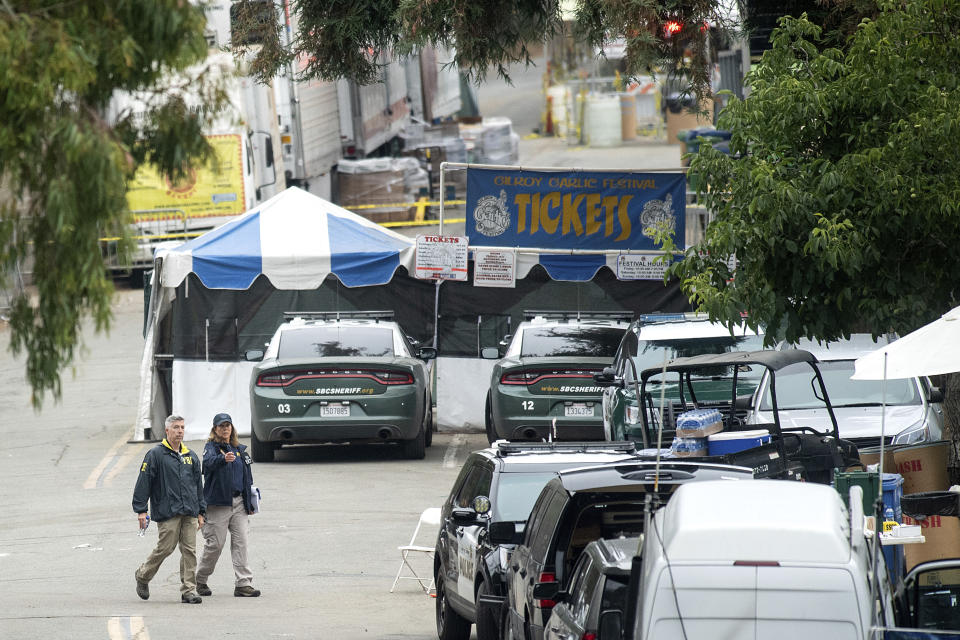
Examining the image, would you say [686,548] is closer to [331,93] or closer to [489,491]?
[489,491]

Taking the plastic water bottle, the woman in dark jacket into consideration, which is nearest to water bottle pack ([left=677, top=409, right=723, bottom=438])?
the plastic water bottle

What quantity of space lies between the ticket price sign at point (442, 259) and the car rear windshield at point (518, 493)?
9318 millimetres

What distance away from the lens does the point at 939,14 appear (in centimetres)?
950

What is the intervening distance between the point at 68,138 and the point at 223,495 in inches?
280

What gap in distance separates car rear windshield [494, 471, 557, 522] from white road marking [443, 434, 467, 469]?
7.68 metres

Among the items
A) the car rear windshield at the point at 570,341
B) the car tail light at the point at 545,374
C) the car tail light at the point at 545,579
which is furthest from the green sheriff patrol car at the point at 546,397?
the car tail light at the point at 545,579

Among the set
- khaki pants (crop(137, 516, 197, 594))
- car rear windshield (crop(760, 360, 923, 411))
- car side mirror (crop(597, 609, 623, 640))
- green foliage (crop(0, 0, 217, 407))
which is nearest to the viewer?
green foliage (crop(0, 0, 217, 407))

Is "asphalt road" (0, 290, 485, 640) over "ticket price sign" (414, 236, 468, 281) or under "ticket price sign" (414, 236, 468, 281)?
under

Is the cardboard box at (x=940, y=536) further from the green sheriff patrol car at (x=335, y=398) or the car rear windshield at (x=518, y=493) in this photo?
the green sheriff patrol car at (x=335, y=398)

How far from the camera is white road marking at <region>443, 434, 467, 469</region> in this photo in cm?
1723

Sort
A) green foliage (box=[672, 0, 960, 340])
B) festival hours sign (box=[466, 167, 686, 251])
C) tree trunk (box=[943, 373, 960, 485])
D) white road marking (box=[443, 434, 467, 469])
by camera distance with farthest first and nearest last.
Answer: festival hours sign (box=[466, 167, 686, 251]), white road marking (box=[443, 434, 467, 469]), tree trunk (box=[943, 373, 960, 485]), green foliage (box=[672, 0, 960, 340])

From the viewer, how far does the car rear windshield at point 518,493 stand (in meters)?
9.20

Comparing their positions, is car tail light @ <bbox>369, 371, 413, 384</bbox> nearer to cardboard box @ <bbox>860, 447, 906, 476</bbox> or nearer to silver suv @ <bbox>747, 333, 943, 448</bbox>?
silver suv @ <bbox>747, 333, 943, 448</bbox>

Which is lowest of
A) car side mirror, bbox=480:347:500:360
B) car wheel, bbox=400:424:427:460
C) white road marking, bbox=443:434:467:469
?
white road marking, bbox=443:434:467:469
